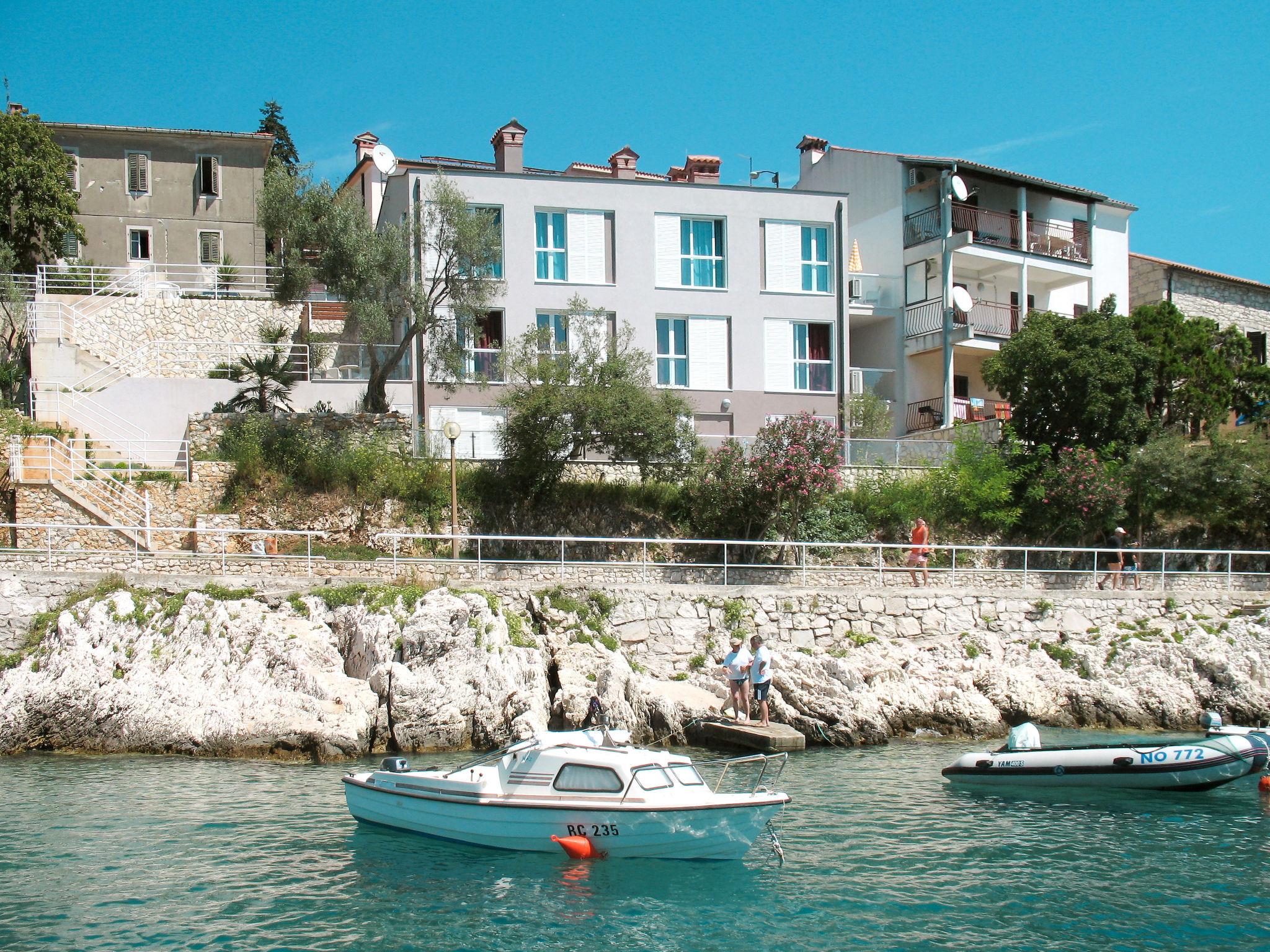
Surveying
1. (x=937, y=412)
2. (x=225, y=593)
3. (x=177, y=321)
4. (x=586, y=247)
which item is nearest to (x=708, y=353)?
(x=586, y=247)

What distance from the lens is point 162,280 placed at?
138 feet

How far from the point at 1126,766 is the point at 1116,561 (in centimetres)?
1403

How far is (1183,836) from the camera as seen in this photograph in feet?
54.0

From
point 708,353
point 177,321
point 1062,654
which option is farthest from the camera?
point 177,321

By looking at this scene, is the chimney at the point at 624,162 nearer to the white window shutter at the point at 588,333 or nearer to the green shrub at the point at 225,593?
the white window shutter at the point at 588,333

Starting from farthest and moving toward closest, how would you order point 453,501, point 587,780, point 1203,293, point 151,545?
point 1203,293 → point 453,501 → point 151,545 → point 587,780

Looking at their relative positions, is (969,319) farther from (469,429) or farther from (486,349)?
(469,429)

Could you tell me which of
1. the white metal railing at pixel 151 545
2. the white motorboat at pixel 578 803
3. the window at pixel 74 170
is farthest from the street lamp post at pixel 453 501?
the window at pixel 74 170

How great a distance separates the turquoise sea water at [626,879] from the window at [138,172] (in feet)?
104

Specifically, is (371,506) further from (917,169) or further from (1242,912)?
(917,169)

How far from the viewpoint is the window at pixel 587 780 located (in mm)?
15164

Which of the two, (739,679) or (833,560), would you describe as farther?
(833,560)

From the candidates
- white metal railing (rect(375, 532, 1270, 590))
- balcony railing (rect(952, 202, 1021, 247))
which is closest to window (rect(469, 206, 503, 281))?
white metal railing (rect(375, 532, 1270, 590))

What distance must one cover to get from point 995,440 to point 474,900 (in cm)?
2742
